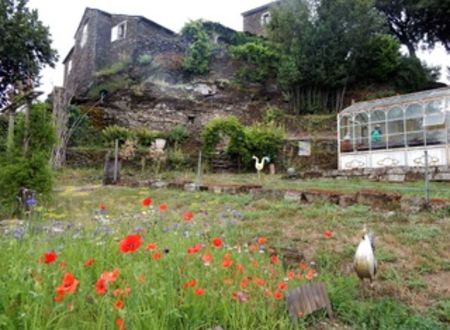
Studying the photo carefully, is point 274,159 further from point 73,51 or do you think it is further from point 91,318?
point 73,51

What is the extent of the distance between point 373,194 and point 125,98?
13.3 m

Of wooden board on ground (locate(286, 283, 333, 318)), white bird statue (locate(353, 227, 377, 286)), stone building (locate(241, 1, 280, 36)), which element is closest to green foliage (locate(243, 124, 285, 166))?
white bird statue (locate(353, 227, 377, 286))

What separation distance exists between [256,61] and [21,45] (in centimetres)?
1073

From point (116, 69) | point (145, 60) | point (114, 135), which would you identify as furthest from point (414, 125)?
point (116, 69)

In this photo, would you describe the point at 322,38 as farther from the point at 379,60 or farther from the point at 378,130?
the point at 378,130

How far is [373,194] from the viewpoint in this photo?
5.54 metres

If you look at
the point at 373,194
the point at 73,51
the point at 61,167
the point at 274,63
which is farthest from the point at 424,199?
the point at 73,51

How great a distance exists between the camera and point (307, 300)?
213 cm

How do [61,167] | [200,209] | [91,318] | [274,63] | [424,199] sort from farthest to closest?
[274,63], [61,167], [200,209], [424,199], [91,318]

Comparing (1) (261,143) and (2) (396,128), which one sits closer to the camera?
(2) (396,128)

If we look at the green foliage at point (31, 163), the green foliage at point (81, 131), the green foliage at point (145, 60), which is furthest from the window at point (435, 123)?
the green foliage at point (145, 60)

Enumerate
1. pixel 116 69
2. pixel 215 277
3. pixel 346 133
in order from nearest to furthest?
1. pixel 215 277
2. pixel 346 133
3. pixel 116 69

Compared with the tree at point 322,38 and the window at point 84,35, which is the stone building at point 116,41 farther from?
the tree at point 322,38

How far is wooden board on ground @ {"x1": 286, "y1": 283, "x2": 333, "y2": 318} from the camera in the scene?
80.7 inches
